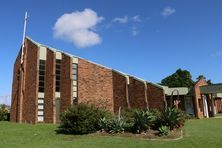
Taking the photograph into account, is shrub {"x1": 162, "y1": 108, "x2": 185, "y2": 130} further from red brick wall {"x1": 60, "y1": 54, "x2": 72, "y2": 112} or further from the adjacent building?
the adjacent building

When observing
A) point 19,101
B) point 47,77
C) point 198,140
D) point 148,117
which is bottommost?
point 198,140

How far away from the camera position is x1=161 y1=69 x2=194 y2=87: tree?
81113 mm

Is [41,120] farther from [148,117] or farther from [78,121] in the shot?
[148,117]

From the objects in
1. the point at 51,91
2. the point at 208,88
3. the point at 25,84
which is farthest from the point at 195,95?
the point at 25,84

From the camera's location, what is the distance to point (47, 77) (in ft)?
110

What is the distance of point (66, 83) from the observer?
33.7 metres

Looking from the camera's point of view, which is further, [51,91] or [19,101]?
[19,101]

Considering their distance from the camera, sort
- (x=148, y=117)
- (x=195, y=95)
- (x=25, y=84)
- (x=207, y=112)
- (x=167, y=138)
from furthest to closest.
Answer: (x=207, y=112) < (x=195, y=95) < (x=25, y=84) < (x=148, y=117) < (x=167, y=138)

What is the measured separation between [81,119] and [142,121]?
3.84 m

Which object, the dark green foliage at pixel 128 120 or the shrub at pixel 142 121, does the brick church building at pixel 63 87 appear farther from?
the shrub at pixel 142 121

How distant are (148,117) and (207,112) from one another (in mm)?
27692

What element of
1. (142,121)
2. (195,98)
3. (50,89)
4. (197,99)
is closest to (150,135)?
(142,121)

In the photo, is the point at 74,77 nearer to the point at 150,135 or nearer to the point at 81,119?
the point at 81,119

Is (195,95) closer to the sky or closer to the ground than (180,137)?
closer to the sky
